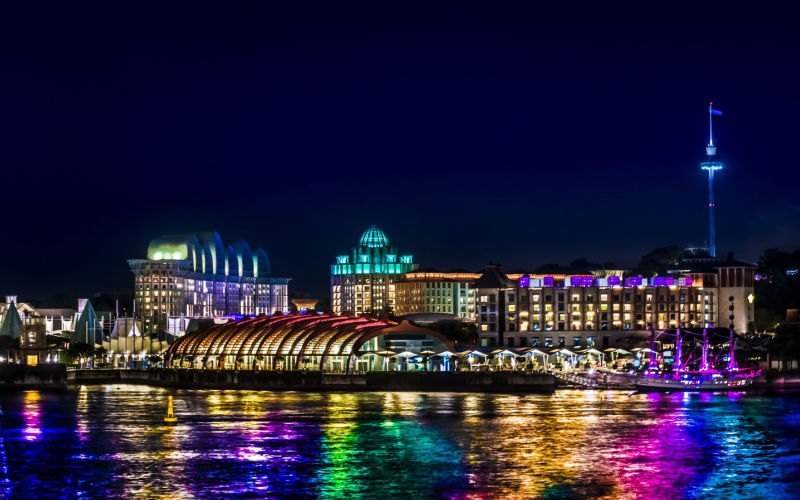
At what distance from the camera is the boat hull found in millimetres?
151500

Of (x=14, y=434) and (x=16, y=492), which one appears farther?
(x=14, y=434)

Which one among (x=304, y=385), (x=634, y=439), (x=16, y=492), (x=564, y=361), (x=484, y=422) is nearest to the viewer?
(x=16, y=492)

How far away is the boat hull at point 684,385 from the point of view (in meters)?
152

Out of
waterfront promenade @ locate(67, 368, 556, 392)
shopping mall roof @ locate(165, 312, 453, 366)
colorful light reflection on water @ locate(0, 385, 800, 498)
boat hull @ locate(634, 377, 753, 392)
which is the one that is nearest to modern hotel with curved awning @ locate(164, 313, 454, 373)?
shopping mall roof @ locate(165, 312, 453, 366)

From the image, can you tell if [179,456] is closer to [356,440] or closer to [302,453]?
[302,453]

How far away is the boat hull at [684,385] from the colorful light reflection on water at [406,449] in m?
26.3

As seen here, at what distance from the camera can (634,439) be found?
8325 cm

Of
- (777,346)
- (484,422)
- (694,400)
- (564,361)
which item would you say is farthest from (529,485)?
(777,346)

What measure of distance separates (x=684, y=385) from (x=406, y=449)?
271 feet

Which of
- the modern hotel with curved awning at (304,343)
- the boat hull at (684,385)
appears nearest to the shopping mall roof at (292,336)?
the modern hotel with curved awning at (304,343)

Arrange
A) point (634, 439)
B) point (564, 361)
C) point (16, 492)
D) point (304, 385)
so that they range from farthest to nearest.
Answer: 1. point (564, 361)
2. point (304, 385)
3. point (634, 439)
4. point (16, 492)

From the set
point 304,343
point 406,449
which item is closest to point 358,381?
point 304,343

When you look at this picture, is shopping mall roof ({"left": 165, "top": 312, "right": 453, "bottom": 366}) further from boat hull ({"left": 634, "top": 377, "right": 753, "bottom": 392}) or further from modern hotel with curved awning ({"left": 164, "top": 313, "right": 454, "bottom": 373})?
boat hull ({"left": 634, "top": 377, "right": 753, "bottom": 392})

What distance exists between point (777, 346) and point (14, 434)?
134 meters
